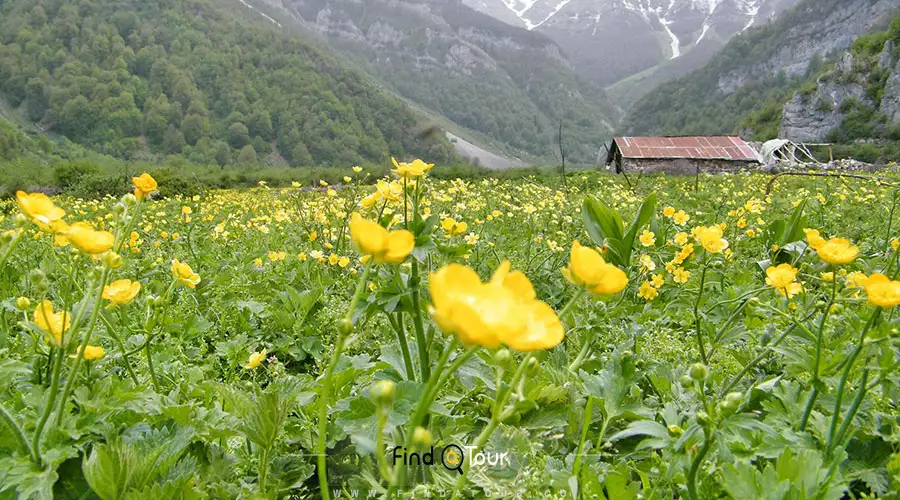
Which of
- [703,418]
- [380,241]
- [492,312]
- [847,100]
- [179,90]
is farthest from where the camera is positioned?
[179,90]

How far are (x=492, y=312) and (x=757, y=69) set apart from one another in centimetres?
11895

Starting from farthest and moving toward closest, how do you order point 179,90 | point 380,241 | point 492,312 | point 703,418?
1. point 179,90
2. point 703,418
3. point 380,241
4. point 492,312

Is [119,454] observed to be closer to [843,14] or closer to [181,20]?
[181,20]

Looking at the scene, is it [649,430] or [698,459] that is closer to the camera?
[698,459]

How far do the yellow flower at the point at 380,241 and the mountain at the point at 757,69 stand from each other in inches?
3353

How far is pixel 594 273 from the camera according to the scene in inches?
26.9

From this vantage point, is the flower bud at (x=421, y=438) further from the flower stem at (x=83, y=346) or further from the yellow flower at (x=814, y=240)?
the yellow flower at (x=814, y=240)

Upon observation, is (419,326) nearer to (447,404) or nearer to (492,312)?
(447,404)

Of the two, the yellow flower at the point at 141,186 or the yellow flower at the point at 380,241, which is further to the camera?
the yellow flower at the point at 141,186

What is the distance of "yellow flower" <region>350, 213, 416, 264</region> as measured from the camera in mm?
620

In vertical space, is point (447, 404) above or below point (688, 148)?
above

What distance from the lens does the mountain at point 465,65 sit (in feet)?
445

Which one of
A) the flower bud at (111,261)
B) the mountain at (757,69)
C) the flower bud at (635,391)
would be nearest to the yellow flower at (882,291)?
the flower bud at (635,391)

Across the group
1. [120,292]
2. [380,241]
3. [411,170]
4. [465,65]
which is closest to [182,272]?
[120,292]
